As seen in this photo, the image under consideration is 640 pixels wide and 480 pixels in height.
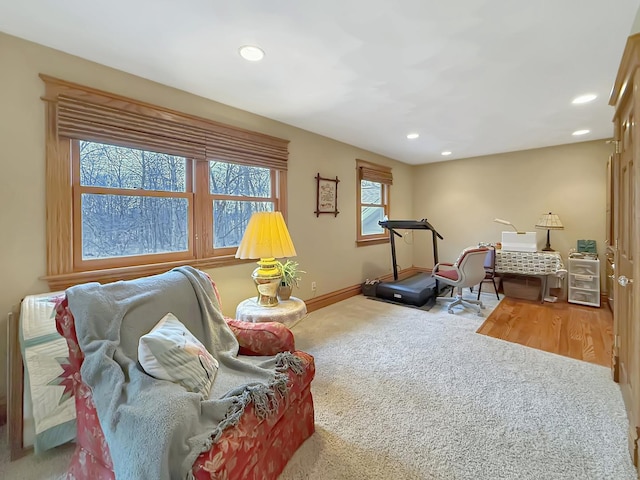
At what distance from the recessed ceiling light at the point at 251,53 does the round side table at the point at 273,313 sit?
1830mm

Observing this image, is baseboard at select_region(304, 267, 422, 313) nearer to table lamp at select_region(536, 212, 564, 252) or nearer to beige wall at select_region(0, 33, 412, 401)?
beige wall at select_region(0, 33, 412, 401)

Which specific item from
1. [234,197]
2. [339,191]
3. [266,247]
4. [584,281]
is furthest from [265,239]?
[584,281]

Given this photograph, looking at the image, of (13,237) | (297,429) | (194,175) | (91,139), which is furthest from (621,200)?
(13,237)

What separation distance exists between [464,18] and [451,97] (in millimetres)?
1109

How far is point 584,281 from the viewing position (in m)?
4.00

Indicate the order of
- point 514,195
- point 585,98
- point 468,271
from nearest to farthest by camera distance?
point 585,98
point 468,271
point 514,195

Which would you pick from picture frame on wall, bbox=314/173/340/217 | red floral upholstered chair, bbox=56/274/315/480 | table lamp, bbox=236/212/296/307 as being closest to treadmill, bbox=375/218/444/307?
picture frame on wall, bbox=314/173/340/217

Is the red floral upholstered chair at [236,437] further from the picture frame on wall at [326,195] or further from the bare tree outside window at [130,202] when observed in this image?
the picture frame on wall at [326,195]

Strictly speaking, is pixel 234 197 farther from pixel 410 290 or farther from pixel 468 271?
pixel 468 271

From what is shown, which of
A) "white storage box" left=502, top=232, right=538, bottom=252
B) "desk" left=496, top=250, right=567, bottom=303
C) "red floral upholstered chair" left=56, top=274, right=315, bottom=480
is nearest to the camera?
"red floral upholstered chair" left=56, top=274, right=315, bottom=480

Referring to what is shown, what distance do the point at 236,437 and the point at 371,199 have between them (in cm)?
444

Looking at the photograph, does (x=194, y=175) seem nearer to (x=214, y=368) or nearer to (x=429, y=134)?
(x=214, y=368)

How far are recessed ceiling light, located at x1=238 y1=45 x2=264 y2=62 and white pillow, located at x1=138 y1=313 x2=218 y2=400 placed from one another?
171 cm

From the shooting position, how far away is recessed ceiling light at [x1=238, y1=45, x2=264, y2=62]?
74.5 inches
